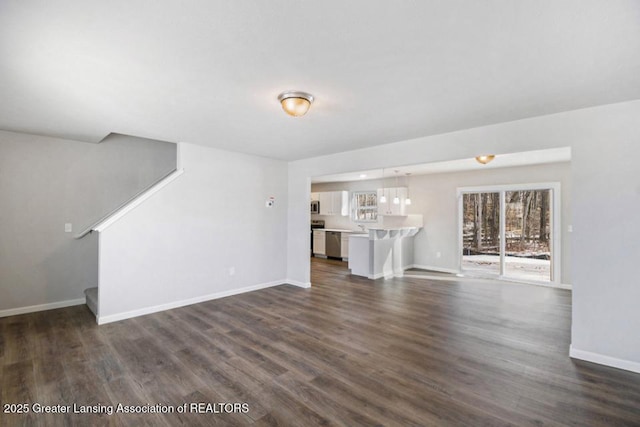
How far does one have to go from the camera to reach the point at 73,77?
7.71 feet

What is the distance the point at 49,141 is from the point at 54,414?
3778 mm

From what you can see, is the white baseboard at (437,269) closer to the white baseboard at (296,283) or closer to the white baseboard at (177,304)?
the white baseboard at (296,283)

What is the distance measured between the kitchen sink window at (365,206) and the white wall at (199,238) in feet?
12.2

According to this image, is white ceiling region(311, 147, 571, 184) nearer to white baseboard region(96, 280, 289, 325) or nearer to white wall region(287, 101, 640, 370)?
white wall region(287, 101, 640, 370)

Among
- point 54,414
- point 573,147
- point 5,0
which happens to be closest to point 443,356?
point 573,147

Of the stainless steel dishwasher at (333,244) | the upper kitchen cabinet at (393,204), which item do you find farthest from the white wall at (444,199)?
the stainless steel dishwasher at (333,244)

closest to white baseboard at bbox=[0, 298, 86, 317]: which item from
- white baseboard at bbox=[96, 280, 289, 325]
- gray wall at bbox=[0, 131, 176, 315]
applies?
gray wall at bbox=[0, 131, 176, 315]

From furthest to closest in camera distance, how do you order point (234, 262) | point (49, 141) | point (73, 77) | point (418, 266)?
point (418, 266) < point (234, 262) < point (49, 141) < point (73, 77)

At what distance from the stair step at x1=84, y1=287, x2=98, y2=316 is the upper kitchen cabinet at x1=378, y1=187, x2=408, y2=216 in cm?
608

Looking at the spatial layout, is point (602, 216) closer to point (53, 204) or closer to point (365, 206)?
point (365, 206)

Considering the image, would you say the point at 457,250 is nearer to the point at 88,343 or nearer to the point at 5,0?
the point at 88,343

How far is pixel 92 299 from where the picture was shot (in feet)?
13.3

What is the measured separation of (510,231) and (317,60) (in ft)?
20.4

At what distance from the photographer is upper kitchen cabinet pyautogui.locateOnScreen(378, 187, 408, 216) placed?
760cm
